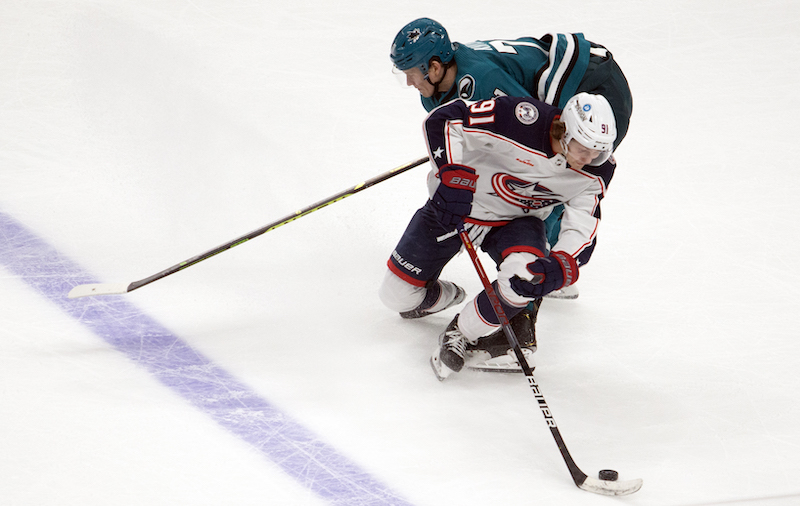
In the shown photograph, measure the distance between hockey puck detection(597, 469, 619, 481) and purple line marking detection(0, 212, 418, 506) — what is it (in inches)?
22.9

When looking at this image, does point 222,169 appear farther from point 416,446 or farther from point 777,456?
point 777,456

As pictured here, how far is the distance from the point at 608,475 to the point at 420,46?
1492 millimetres

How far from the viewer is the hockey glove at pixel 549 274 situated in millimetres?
2277

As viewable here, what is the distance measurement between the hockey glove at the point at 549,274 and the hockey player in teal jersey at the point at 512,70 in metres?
0.42

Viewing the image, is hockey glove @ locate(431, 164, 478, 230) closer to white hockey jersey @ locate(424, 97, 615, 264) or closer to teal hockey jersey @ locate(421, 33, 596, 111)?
white hockey jersey @ locate(424, 97, 615, 264)

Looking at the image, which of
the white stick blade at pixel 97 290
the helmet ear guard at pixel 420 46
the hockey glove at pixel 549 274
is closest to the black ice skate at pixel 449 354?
the hockey glove at pixel 549 274

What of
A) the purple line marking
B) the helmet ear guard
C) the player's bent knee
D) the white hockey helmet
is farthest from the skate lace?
the helmet ear guard

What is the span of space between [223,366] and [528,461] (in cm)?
109

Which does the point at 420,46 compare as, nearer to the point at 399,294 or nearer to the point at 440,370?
the point at 399,294

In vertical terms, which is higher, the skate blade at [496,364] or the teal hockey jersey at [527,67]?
the teal hockey jersey at [527,67]

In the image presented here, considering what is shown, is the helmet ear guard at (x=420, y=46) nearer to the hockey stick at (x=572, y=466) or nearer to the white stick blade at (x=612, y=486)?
the hockey stick at (x=572, y=466)

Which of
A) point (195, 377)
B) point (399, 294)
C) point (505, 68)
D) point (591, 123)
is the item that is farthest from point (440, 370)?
point (505, 68)

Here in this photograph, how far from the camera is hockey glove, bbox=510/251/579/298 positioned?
2277 millimetres

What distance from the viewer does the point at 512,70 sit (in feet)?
8.86
